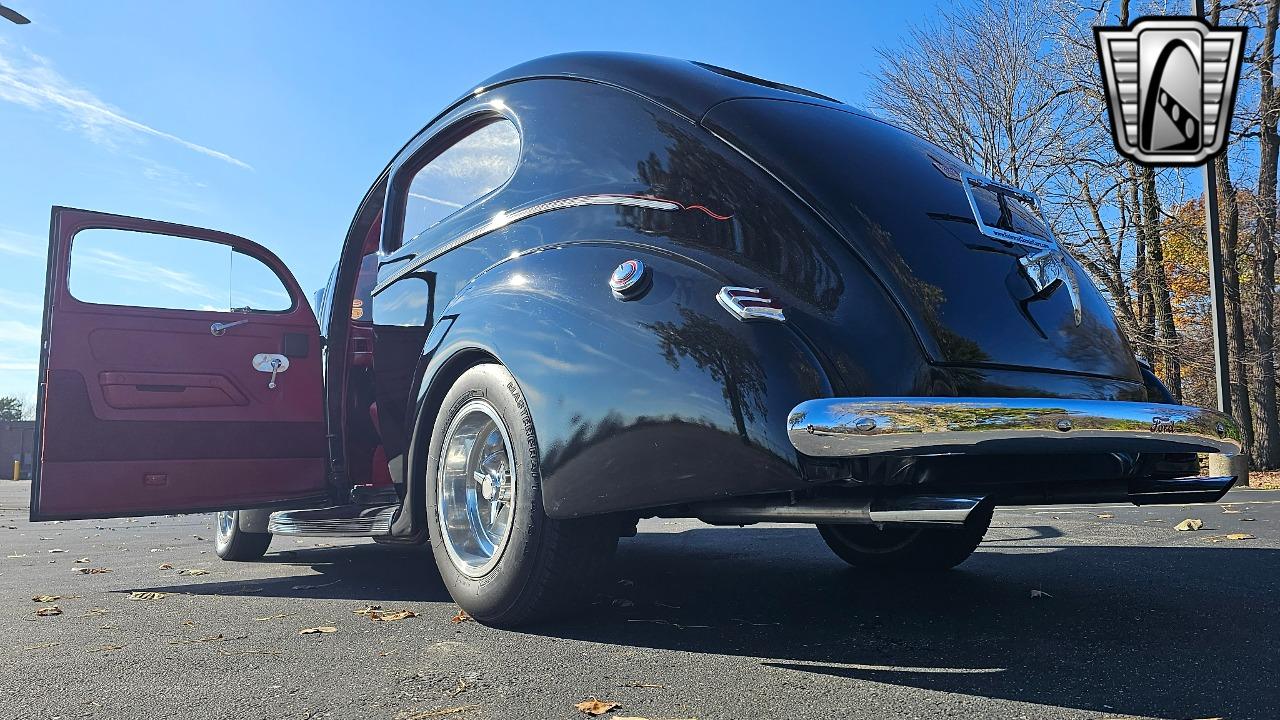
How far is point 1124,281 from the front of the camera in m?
18.6

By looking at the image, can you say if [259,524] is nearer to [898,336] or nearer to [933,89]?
[898,336]

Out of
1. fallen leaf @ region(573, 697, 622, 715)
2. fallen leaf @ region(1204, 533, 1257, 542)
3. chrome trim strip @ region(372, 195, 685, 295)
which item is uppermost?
chrome trim strip @ region(372, 195, 685, 295)

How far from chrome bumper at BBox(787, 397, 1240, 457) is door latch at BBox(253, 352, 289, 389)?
3.27m

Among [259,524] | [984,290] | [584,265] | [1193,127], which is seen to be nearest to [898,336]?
[984,290]

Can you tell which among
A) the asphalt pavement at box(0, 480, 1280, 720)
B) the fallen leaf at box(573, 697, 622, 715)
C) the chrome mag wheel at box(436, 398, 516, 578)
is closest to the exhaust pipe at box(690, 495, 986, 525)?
the asphalt pavement at box(0, 480, 1280, 720)

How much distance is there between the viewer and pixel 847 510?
235 centimetres

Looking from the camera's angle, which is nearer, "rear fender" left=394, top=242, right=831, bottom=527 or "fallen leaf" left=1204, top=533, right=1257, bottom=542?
"rear fender" left=394, top=242, right=831, bottom=527

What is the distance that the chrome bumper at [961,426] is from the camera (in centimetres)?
226

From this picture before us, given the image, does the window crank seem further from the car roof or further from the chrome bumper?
the chrome bumper

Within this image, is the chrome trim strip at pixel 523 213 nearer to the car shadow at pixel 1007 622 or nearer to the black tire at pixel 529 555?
the black tire at pixel 529 555

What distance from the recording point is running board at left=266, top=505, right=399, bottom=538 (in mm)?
3766

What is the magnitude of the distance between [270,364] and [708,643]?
2955 mm

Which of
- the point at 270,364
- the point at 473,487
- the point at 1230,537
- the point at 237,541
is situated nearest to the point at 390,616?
the point at 473,487

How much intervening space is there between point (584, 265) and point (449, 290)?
0.94m
